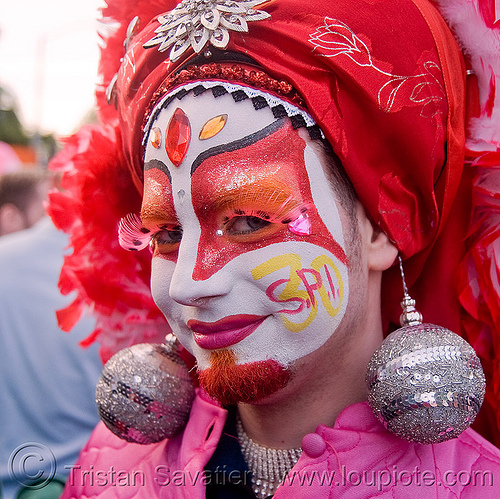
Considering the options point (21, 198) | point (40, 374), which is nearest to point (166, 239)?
point (40, 374)

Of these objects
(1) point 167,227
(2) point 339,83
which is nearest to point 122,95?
(1) point 167,227

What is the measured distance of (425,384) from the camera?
1.15 meters

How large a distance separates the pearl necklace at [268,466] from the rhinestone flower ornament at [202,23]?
104 centimetres

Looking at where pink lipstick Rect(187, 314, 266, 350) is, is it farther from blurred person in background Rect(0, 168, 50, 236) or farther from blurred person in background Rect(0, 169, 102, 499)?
blurred person in background Rect(0, 168, 50, 236)

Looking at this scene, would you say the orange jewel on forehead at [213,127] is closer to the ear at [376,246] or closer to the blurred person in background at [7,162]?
the ear at [376,246]

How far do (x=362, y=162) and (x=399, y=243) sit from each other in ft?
0.80

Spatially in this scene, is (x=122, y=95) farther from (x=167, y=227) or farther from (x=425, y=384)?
(x=425, y=384)

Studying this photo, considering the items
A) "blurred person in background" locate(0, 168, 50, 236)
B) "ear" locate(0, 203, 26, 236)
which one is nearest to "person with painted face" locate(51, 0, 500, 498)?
"blurred person in background" locate(0, 168, 50, 236)

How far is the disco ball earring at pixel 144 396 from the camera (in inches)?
58.2

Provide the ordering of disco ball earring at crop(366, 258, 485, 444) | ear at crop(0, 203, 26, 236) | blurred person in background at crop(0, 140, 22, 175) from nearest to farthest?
disco ball earring at crop(366, 258, 485, 444), ear at crop(0, 203, 26, 236), blurred person in background at crop(0, 140, 22, 175)

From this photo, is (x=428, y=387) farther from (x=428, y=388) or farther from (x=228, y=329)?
(x=228, y=329)

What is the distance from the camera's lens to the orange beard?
121cm

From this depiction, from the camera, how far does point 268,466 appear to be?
1.42m

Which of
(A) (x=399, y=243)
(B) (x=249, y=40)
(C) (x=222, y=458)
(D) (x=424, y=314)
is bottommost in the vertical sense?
(C) (x=222, y=458)
